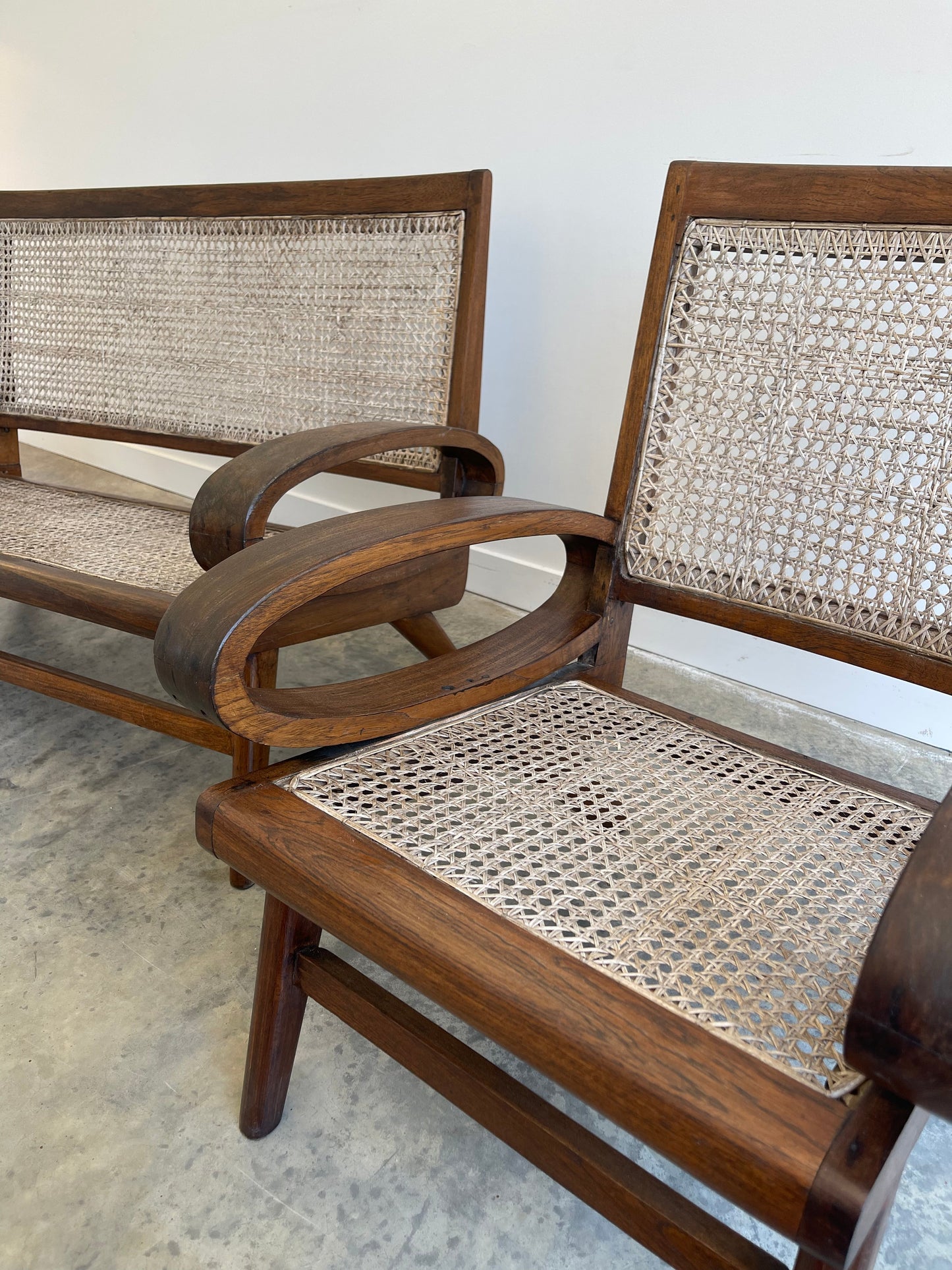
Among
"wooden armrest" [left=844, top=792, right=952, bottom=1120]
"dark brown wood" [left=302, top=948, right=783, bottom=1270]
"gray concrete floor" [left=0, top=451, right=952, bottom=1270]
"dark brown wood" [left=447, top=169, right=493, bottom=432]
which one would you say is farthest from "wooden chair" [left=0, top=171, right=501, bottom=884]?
"wooden armrest" [left=844, top=792, right=952, bottom=1120]

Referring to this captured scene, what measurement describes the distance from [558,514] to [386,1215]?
2.20ft

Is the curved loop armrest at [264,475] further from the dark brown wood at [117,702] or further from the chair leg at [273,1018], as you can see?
the chair leg at [273,1018]

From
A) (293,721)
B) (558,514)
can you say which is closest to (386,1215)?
(293,721)

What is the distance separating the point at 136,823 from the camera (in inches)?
53.0

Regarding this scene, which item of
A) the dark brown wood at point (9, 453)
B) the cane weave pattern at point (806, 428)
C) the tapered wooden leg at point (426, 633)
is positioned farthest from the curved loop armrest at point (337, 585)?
the dark brown wood at point (9, 453)

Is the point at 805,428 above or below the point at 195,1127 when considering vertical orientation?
above

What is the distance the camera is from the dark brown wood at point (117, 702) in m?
1.12

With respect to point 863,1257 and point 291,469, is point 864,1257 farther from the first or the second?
point 291,469

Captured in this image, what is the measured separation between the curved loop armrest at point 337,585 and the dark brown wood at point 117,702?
36 centimetres

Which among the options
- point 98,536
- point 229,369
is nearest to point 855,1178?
point 98,536

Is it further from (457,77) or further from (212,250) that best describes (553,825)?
(457,77)

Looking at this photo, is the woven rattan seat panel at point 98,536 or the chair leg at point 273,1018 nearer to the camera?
the chair leg at point 273,1018

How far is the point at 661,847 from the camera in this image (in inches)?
26.8

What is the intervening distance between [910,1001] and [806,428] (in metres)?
0.63
